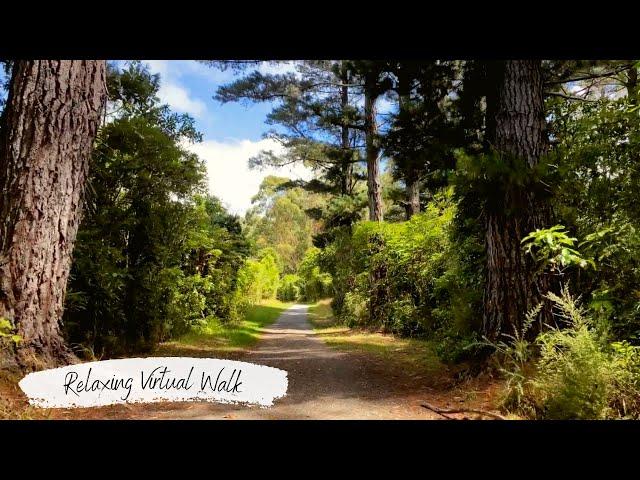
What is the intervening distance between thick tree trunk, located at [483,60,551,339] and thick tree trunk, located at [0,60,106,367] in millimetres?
4009

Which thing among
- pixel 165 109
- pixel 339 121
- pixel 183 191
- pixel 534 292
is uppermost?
pixel 339 121

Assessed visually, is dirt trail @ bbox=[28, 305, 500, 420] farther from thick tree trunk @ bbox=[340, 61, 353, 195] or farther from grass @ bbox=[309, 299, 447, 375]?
thick tree trunk @ bbox=[340, 61, 353, 195]

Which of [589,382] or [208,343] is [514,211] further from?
[208,343]

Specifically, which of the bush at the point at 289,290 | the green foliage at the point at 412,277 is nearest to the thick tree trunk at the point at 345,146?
the green foliage at the point at 412,277

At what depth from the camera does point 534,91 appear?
4168 millimetres

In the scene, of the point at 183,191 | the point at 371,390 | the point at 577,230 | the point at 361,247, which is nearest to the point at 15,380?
the point at 371,390

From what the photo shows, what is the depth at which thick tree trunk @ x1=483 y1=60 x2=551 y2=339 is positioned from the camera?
3967mm

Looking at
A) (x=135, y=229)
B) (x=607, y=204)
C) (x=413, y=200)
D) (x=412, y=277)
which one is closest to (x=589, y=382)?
(x=607, y=204)

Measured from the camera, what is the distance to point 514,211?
13.2ft

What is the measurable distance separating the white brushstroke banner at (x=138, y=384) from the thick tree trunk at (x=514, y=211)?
244 centimetres

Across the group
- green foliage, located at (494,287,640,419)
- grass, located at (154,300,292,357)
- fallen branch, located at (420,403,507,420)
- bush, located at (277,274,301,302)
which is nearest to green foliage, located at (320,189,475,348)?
fallen branch, located at (420,403,507,420)

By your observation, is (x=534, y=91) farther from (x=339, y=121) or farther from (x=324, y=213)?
(x=324, y=213)

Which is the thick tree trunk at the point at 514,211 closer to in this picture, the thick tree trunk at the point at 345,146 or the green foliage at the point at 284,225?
the thick tree trunk at the point at 345,146

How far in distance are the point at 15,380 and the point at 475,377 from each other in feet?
12.6
